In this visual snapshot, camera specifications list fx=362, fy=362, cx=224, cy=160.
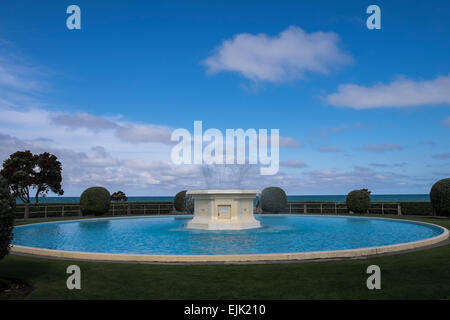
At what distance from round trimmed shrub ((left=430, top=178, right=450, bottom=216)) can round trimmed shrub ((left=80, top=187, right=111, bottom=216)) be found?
29.7 meters

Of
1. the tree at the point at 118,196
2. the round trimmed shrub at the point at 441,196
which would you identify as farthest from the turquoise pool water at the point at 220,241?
the tree at the point at 118,196

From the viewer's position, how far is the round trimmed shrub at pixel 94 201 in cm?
3536

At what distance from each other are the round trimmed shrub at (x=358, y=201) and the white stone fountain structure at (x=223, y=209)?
17.2 metres

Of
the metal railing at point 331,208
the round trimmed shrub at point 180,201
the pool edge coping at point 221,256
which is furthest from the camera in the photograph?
the round trimmed shrub at point 180,201

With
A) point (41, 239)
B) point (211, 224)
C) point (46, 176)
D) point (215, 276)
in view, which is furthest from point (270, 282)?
point (46, 176)

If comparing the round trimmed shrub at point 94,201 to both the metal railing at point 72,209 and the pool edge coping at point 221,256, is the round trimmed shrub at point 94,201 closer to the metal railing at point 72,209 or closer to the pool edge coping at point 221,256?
the metal railing at point 72,209

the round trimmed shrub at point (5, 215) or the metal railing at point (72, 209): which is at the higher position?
the round trimmed shrub at point (5, 215)

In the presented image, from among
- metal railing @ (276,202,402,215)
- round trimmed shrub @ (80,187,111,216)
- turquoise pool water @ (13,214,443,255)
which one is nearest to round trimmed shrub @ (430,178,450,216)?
metal railing @ (276,202,402,215)

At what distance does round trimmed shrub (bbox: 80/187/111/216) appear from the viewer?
116ft

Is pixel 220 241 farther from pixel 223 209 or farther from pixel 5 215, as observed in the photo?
pixel 5 215

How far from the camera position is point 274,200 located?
1524 inches

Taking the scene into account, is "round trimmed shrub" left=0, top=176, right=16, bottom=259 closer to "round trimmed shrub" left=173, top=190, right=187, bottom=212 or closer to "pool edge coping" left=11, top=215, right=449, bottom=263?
"pool edge coping" left=11, top=215, right=449, bottom=263
